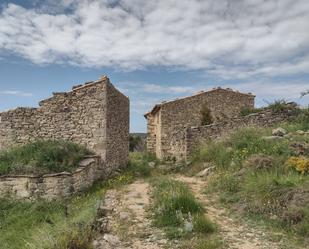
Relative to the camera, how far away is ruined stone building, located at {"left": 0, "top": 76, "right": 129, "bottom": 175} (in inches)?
571

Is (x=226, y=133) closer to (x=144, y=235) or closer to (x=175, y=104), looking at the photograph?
(x=175, y=104)

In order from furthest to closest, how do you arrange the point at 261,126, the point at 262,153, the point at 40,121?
the point at 261,126
the point at 40,121
the point at 262,153

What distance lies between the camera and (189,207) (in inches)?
313

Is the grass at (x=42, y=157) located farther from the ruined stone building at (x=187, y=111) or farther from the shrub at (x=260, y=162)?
the ruined stone building at (x=187, y=111)

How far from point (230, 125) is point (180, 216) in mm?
9953

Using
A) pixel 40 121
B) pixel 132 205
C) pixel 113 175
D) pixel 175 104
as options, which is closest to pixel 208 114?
pixel 175 104

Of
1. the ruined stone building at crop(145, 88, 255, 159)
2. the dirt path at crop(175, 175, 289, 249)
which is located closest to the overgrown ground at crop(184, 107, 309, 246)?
the dirt path at crop(175, 175, 289, 249)

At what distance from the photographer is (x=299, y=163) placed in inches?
376

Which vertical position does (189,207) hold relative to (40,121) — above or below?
below

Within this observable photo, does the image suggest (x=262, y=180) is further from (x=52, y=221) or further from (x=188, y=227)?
(x=52, y=221)

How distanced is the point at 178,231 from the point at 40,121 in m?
9.67

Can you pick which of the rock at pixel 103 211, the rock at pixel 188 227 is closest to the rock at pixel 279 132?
the rock at pixel 103 211

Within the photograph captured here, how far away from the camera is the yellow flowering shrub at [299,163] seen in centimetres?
935

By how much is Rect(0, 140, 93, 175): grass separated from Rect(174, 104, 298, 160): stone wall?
5.09 meters
